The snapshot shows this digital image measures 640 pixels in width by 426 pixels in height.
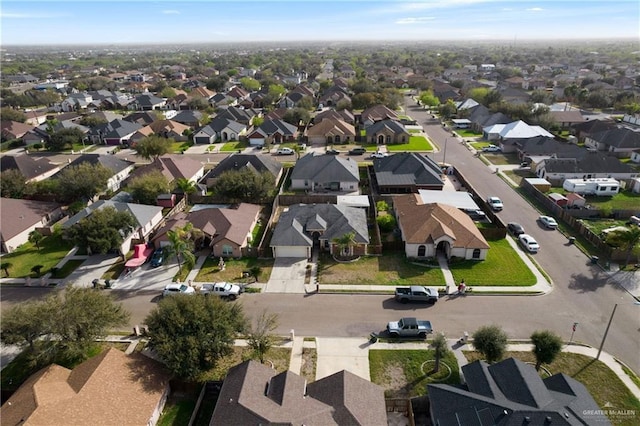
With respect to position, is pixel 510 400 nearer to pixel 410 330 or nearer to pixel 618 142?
pixel 410 330

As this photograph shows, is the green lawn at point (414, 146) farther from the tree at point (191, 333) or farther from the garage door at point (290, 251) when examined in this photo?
the tree at point (191, 333)

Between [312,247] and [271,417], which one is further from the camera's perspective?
[312,247]

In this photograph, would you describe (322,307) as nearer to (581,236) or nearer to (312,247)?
(312,247)

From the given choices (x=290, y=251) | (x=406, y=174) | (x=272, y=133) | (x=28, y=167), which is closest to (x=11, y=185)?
(x=28, y=167)

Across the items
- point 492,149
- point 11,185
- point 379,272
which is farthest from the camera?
point 492,149

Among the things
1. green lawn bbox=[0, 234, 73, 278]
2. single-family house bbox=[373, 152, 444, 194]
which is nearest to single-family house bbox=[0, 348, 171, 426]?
green lawn bbox=[0, 234, 73, 278]

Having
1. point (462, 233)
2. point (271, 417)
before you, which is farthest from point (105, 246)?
point (462, 233)
